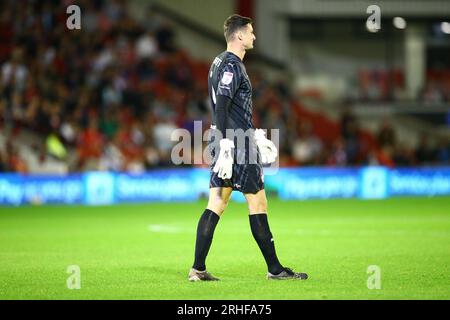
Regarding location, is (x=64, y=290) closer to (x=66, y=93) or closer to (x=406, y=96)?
(x=66, y=93)

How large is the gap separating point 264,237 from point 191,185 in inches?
553

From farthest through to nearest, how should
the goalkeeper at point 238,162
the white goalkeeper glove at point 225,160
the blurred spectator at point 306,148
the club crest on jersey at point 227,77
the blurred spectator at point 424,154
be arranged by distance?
the blurred spectator at point 424,154 < the blurred spectator at point 306,148 < the goalkeeper at point 238,162 < the club crest on jersey at point 227,77 < the white goalkeeper glove at point 225,160

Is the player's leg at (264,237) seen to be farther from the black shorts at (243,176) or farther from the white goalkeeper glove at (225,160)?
the white goalkeeper glove at (225,160)

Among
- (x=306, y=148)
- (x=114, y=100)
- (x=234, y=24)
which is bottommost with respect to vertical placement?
(x=306, y=148)

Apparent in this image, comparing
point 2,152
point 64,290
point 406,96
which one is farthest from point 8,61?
point 64,290

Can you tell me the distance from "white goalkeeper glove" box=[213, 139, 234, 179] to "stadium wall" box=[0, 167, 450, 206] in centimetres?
1296

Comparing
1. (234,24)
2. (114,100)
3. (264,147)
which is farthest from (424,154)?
(234,24)

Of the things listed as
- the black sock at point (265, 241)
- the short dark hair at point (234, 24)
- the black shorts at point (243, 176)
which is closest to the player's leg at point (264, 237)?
the black sock at point (265, 241)

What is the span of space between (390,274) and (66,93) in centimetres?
1610

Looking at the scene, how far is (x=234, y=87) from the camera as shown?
971cm

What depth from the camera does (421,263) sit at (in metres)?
11.3

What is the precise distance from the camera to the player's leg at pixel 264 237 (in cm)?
988

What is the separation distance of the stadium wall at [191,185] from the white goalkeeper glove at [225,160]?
13.0 metres

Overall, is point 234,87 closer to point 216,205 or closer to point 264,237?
point 216,205
